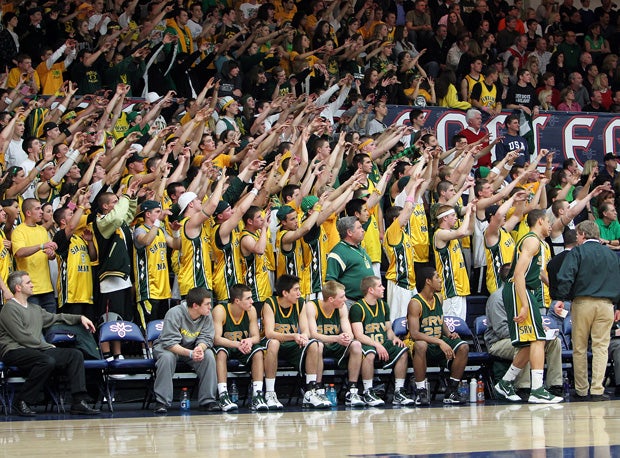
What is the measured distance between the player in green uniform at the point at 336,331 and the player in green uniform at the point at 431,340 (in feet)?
2.26

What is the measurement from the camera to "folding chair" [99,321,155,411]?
37.8ft

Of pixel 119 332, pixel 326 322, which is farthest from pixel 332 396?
pixel 119 332

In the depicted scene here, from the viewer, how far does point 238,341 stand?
11789 millimetres

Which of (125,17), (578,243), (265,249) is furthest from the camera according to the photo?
(125,17)

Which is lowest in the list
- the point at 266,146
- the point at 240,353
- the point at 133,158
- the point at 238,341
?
the point at 240,353

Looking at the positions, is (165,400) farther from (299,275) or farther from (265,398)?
(299,275)

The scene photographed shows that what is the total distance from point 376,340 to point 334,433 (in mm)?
3178

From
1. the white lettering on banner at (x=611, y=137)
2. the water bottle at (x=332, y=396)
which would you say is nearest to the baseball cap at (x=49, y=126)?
the water bottle at (x=332, y=396)

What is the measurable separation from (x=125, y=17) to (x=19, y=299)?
754cm

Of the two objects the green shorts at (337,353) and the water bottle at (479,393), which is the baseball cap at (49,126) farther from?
the water bottle at (479,393)

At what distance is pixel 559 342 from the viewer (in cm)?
1249

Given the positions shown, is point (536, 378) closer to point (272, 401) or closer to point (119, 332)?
point (272, 401)

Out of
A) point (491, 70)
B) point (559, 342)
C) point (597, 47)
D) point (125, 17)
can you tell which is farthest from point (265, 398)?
point (597, 47)

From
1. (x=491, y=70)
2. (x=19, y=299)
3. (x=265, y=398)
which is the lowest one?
(x=265, y=398)
